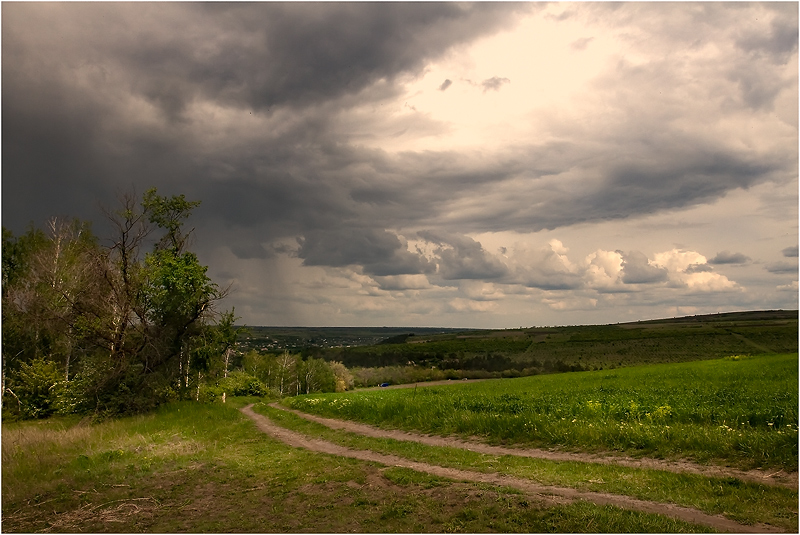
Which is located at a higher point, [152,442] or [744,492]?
[744,492]

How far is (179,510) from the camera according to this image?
9.75 m

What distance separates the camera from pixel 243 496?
10.5 meters

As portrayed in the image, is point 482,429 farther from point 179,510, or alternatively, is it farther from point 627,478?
point 179,510

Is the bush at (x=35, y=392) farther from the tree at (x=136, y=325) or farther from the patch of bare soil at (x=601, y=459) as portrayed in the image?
the patch of bare soil at (x=601, y=459)

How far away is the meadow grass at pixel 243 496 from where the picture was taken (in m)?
7.94

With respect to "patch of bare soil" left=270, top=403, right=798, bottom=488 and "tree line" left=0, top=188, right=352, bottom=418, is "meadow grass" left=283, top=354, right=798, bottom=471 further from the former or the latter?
"tree line" left=0, top=188, right=352, bottom=418

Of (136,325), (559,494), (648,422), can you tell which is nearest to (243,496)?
(559,494)

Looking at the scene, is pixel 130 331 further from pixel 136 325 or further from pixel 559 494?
pixel 559 494

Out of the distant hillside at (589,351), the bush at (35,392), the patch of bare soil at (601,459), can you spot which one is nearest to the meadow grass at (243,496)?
the patch of bare soil at (601,459)

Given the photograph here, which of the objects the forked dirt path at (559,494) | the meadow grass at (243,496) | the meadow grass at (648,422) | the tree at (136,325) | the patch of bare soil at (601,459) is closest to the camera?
the forked dirt path at (559,494)

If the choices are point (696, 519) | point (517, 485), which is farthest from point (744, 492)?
point (517, 485)

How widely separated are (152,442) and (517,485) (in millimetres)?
14426

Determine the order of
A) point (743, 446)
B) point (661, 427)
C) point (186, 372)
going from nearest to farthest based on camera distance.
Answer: point (743, 446) → point (661, 427) → point (186, 372)

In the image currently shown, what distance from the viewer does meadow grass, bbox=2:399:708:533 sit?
7.94 meters
